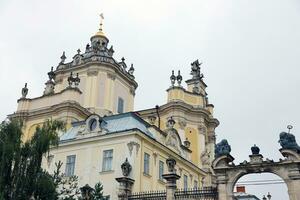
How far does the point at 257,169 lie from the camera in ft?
77.7

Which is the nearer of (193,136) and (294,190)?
(294,190)

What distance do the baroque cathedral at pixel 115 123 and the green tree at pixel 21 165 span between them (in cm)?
777

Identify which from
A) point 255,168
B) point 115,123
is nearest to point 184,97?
point 115,123

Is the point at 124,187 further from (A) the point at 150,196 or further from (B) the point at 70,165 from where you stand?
(B) the point at 70,165

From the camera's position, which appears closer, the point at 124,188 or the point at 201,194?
the point at 201,194

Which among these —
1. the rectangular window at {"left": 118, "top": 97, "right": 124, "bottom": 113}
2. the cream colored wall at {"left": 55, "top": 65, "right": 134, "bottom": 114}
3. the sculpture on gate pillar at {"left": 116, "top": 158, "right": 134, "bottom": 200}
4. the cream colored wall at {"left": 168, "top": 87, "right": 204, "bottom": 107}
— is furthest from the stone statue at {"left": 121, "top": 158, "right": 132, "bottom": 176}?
the rectangular window at {"left": 118, "top": 97, "right": 124, "bottom": 113}

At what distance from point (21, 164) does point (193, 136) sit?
1116 inches

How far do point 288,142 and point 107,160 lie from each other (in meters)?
13.0

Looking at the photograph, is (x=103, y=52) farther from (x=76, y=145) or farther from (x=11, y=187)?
(x=11, y=187)

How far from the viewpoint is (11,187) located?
873 inches

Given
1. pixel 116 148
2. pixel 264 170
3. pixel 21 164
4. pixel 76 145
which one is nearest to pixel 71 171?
pixel 76 145

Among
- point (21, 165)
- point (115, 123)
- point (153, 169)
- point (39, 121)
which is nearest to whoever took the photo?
point (21, 165)

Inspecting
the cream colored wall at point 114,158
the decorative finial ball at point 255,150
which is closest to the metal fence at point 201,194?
the decorative finial ball at point 255,150

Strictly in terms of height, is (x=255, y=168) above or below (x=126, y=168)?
below
